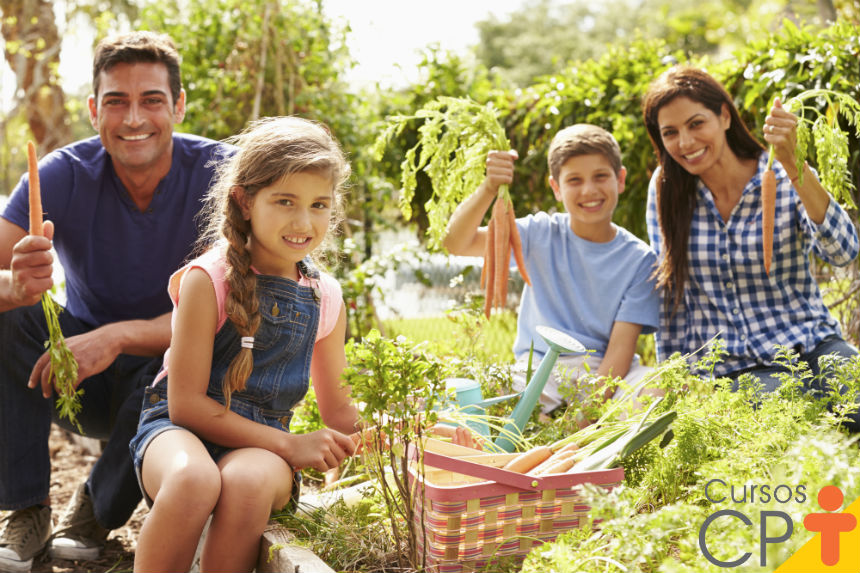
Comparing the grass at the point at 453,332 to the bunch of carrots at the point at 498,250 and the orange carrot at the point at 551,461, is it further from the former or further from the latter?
the orange carrot at the point at 551,461

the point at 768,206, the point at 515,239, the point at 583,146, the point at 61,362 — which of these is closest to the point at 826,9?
the point at 583,146

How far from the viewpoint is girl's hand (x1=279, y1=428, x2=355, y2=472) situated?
6.86 feet

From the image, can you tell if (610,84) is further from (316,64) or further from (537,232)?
(316,64)

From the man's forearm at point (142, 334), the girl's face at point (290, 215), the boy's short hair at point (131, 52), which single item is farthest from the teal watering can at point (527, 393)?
the boy's short hair at point (131, 52)

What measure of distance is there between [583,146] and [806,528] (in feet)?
6.84

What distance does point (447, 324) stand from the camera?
19.1 feet

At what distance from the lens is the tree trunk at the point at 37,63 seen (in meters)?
9.91

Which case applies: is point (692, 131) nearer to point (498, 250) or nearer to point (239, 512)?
point (498, 250)

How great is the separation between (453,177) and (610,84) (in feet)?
6.75

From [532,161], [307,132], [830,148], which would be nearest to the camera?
[307,132]

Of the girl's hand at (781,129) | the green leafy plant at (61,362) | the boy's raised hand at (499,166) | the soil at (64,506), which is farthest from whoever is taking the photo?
the soil at (64,506)

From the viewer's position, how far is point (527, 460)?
207cm

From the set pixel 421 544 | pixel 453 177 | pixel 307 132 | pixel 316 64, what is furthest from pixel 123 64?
pixel 316 64

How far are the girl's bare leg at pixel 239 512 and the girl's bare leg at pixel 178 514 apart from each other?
1.7 inches
